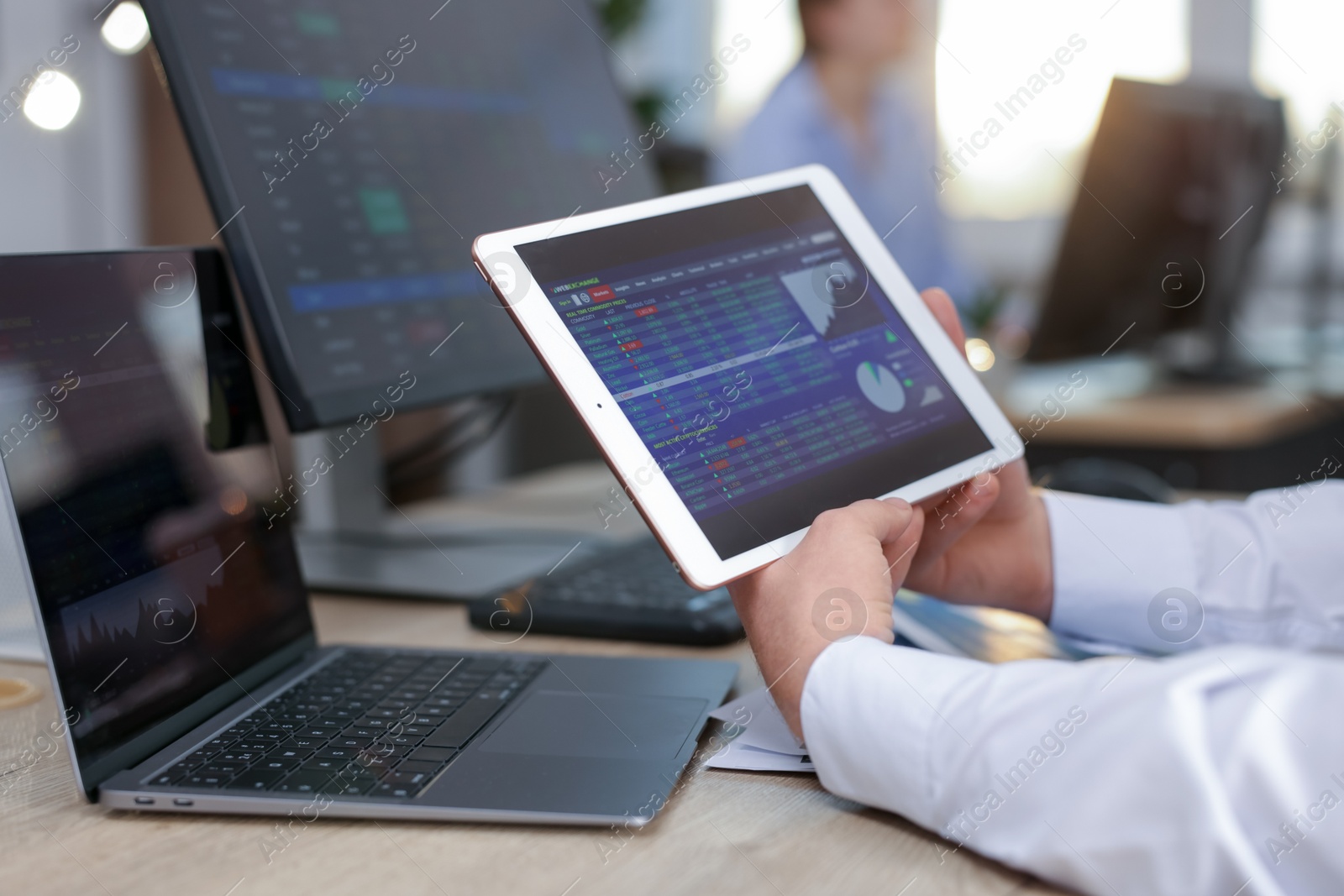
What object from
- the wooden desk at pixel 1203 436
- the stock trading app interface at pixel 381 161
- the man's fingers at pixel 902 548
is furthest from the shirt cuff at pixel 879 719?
the wooden desk at pixel 1203 436

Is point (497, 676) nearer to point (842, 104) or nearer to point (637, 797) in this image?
point (637, 797)

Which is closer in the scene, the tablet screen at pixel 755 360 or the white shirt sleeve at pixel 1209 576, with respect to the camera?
the tablet screen at pixel 755 360

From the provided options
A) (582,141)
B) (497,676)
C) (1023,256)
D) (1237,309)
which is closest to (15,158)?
(582,141)

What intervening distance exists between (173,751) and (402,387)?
1.27 ft

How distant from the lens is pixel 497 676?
654 millimetres

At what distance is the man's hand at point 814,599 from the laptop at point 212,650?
0.06m

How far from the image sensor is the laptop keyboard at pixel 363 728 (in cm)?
51

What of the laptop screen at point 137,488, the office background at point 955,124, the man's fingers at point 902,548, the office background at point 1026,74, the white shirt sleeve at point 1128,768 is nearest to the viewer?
the white shirt sleeve at point 1128,768

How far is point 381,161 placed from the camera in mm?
891

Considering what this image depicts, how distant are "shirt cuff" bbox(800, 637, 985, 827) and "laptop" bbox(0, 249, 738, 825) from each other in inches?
3.0

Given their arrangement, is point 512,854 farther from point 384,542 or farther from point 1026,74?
point 1026,74

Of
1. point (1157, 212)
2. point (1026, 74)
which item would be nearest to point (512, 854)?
point (1157, 212)

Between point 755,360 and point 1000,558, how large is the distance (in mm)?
291

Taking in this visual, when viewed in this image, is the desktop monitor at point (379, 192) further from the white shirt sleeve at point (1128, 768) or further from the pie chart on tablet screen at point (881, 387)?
the white shirt sleeve at point (1128, 768)
